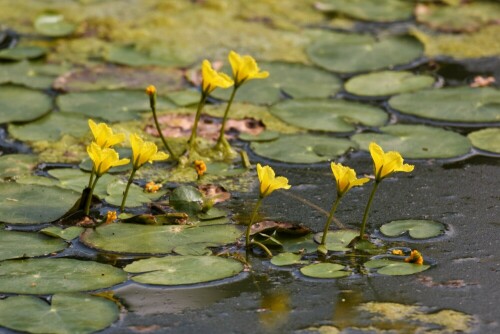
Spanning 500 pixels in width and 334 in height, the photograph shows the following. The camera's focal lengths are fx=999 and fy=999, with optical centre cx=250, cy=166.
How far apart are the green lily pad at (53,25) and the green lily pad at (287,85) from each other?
0.88 m

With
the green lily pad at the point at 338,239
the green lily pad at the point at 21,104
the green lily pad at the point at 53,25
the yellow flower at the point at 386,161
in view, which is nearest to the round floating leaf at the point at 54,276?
the green lily pad at the point at 338,239

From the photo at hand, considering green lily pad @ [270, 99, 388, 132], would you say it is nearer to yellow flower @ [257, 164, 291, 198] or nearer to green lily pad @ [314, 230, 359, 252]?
green lily pad @ [314, 230, 359, 252]

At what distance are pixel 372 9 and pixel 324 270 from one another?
254 centimetres

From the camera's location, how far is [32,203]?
284 cm

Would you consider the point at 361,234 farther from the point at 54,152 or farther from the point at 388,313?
the point at 54,152

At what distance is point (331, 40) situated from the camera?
432 cm

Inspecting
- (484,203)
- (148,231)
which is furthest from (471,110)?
(148,231)

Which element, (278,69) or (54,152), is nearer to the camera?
(54,152)

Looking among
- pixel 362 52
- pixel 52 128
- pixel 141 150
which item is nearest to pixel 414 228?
pixel 141 150

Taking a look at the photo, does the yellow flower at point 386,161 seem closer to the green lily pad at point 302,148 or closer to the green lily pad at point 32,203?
the green lily pad at point 302,148

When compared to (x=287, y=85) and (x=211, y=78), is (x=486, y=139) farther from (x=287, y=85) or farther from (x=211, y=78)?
(x=211, y=78)

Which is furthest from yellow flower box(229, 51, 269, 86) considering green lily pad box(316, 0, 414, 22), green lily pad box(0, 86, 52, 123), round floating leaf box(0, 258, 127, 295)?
green lily pad box(316, 0, 414, 22)

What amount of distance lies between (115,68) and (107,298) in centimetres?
181

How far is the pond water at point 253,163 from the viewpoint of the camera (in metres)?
2.35
